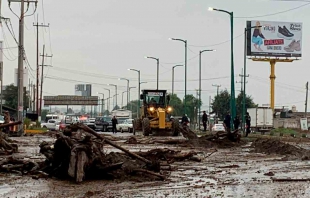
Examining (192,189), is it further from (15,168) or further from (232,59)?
(232,59)

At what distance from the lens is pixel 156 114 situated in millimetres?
47281

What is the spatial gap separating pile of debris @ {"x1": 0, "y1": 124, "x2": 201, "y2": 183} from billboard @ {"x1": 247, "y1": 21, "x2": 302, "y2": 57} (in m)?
69.0

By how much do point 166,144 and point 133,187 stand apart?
1852 cm

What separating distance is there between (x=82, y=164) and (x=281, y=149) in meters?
12.7

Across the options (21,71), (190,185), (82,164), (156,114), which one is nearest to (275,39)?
(156,114)

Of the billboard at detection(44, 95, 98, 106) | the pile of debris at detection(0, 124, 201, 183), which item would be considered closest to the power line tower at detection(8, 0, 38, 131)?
the pile of debris at detection(0, 124, 201, 183)

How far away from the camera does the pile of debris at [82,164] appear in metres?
15.0

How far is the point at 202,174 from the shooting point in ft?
54.2

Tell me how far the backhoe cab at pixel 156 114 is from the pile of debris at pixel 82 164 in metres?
27.6

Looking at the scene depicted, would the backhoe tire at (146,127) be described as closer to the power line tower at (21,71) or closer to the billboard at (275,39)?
the power line tower at (21,71)

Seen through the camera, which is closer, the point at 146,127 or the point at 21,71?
the point at 146,127

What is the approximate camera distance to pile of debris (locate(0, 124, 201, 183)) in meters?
15.0

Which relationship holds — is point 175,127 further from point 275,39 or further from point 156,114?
point 275,39

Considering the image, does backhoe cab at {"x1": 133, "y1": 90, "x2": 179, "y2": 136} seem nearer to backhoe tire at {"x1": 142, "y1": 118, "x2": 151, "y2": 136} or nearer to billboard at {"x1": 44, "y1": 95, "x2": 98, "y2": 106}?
backhoe tire at {"x1": 142, "y1": 118, "x2": 151, "y2": 136}
